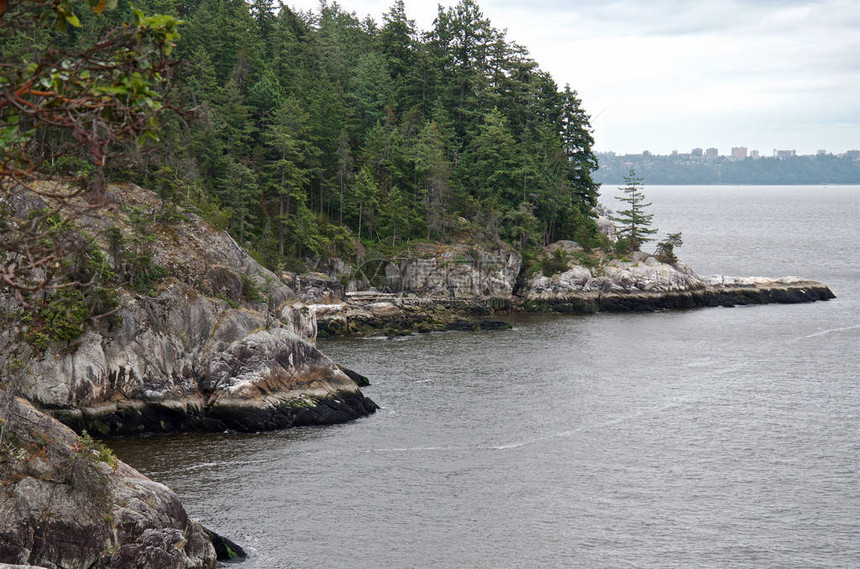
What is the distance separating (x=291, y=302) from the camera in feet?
178

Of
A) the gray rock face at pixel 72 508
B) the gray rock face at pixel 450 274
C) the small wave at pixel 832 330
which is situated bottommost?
the small wave at pixel 832 330

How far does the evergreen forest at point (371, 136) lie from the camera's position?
81125 mm

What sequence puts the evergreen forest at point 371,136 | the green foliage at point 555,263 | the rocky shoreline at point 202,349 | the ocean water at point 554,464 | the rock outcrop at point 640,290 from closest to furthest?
the rocky shoreline at point 202,349, the ocean water at point 554,464, the evergreen forest at point 371,136, the rock outcrop at point 640,290, the green foliage at point 555,263

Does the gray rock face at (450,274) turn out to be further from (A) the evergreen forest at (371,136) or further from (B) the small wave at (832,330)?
(B) the small wave at (832,330)

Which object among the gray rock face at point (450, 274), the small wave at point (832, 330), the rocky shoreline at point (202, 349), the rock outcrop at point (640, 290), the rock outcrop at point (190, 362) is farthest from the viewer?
the rock outcrop at point (640, 290)

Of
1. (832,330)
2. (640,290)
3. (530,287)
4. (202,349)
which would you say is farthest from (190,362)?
(832,330)

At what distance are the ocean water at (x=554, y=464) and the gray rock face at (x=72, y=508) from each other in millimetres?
4869

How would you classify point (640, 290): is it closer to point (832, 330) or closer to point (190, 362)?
point (832, 330)

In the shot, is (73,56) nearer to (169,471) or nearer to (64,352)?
(169,471)

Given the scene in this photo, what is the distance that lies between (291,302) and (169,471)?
1970 centimetres

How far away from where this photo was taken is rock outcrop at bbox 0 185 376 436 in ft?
129

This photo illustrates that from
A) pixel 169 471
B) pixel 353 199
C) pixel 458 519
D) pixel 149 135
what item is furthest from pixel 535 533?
pixel 353 199

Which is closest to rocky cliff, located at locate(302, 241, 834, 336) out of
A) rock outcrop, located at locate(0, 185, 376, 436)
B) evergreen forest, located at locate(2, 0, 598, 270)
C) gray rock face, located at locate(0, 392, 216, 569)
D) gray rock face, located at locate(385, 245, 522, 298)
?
gray rock face, located at locate(385, 245, 522, 298)

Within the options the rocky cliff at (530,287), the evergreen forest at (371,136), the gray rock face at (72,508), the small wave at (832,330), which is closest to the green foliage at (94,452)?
the gray rock face at (72,508)
